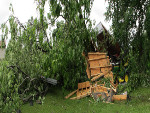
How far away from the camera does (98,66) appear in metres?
10.5

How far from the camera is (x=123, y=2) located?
24.6ft

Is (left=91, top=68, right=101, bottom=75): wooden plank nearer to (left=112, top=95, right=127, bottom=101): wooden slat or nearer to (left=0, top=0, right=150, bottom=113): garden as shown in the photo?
(left=0, top=0, right=150, bottom=113): garden

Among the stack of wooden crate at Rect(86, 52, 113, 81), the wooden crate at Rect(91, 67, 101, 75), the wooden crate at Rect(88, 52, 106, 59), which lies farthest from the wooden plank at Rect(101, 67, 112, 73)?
the wooden crate at Rect(88, 52, 106, 59)

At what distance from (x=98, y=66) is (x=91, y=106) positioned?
11.9 feet

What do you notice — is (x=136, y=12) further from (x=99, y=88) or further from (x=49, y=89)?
(x=49, y=89)

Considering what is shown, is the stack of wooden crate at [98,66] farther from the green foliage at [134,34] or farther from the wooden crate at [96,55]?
the green foliage at [134,34]

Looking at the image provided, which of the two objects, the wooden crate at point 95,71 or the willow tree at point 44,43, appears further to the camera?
the wooden crate at point 95,71

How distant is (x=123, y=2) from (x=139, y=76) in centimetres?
325

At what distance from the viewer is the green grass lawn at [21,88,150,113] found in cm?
652

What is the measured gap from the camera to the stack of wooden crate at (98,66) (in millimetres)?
10414

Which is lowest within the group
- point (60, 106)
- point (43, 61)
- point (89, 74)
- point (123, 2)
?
point (60, 106)

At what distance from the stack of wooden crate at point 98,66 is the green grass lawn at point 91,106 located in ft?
7.45

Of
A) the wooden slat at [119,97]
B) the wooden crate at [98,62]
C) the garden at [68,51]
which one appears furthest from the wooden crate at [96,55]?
the wooden slat at [119,97]

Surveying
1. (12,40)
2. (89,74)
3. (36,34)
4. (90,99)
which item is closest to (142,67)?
(90,99)
